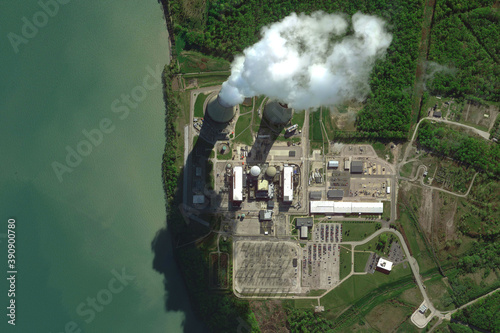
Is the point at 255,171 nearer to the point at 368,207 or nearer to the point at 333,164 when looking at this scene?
the point at 333,164

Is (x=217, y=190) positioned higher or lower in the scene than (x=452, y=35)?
lower

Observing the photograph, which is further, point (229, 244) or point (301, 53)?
point (229, 244)

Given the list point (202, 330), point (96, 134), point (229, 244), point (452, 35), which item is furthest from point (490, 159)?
point (96, 134)

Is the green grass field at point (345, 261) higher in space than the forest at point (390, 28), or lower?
lower

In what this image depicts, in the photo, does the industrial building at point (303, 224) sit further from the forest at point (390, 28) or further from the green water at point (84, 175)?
the green water at point (84, 175)

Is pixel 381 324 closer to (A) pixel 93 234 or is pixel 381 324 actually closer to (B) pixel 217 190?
(B) pixel 217 190

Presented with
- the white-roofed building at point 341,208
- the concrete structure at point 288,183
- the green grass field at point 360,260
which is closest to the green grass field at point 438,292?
the green grass field at point 360,260
